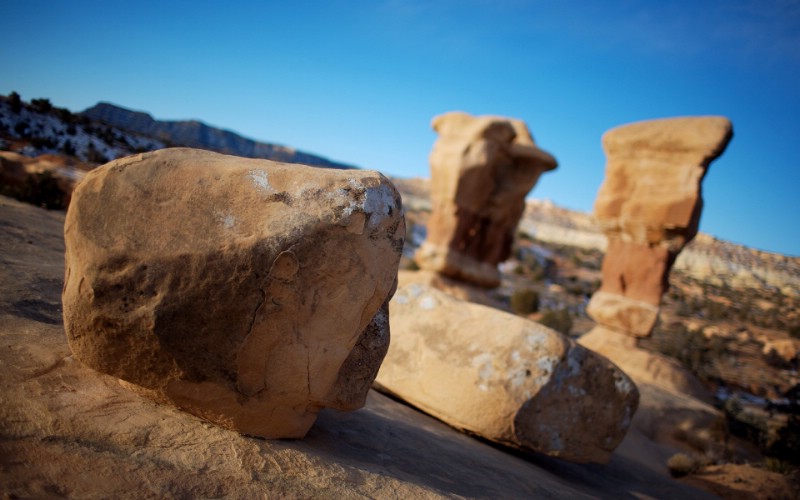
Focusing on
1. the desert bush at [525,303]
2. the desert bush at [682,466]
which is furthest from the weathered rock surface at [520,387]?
the desert bush at [525,303]

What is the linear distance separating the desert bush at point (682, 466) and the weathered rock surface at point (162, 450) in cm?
203

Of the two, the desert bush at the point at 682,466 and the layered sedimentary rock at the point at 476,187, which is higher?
the layered sedimentary rock at the point at 476,187

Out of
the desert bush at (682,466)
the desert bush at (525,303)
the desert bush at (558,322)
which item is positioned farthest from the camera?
the desert bush at (525,303)

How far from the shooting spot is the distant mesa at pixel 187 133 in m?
8.62

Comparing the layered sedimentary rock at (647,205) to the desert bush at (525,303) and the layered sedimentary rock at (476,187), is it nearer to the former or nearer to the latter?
the layered sedimentary rock at (476,187)

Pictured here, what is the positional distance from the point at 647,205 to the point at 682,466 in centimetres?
488

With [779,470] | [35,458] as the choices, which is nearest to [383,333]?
[35,458]

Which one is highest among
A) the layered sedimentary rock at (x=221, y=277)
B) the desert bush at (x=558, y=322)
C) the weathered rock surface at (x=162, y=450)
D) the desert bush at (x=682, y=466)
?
the layered sedimentary rock at (x=221, y=277)

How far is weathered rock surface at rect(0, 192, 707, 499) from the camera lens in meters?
1.27

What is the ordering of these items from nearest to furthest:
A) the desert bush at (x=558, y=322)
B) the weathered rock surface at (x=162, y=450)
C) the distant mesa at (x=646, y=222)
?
the weathered rock surface at (x=162, y=450)
the distant mesa at (x=646, y=222)
the desert bush at (x=558, y=322)

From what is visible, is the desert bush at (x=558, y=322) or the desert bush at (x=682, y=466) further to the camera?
the desert bush at (x=558, y=322)

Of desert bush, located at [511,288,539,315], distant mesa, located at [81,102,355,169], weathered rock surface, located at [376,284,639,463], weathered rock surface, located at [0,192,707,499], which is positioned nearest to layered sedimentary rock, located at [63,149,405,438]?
weathered rock surface, located at [0,192,707,499]

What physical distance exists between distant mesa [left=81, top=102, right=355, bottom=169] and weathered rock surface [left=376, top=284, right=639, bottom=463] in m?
3.88

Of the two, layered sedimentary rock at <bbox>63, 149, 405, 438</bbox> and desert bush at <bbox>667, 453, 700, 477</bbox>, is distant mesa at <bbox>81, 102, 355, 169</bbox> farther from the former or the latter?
desert bush at <bbox>667, 453, 700, 477</bbox>
